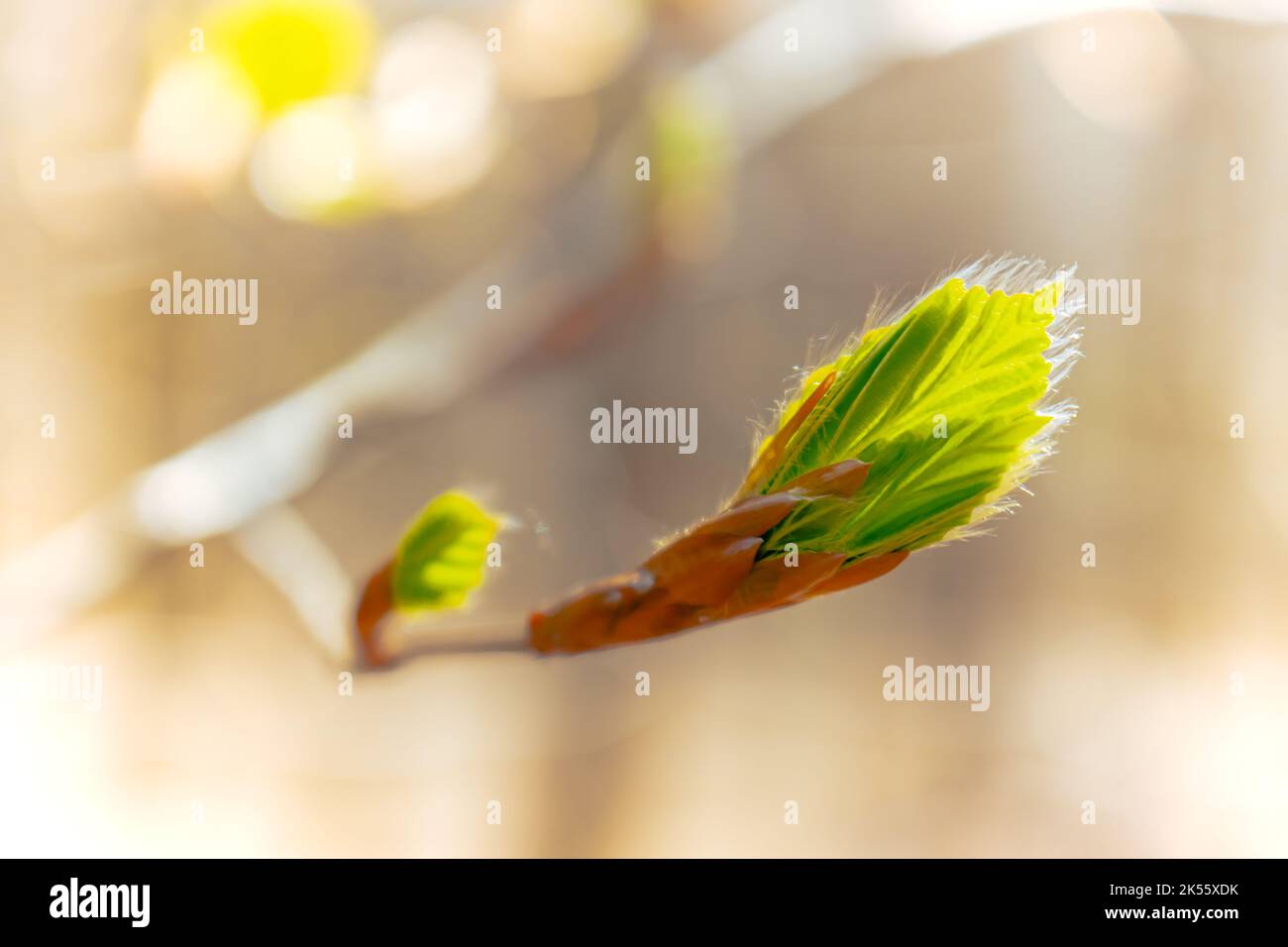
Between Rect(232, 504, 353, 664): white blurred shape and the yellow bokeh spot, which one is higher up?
the yellow bokeh spot

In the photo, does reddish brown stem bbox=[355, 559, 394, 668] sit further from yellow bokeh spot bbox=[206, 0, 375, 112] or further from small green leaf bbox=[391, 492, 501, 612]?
yellow bokeh spot bbox=[206, 0, 375, 112]

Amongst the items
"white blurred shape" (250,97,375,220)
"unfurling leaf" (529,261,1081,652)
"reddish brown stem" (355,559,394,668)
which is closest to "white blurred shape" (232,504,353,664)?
"reddish brown stem" (355,559,394,668)

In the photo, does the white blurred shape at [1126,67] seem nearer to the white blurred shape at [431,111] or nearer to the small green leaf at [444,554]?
the white blurred shape at [431,111]

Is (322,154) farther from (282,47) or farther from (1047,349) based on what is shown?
(1047,349)

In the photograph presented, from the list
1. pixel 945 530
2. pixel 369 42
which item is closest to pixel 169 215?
pixel 369 42

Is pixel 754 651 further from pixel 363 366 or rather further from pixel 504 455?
pixel 363 366

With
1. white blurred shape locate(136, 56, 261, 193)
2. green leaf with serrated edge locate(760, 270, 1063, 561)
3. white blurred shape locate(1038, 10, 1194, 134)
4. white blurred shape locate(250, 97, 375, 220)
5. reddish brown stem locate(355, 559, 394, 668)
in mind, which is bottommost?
reddish brown stem locate(355, 559, 394, 668)

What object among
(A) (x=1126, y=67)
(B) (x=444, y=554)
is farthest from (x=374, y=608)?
(A) (x=1126, y=67)
